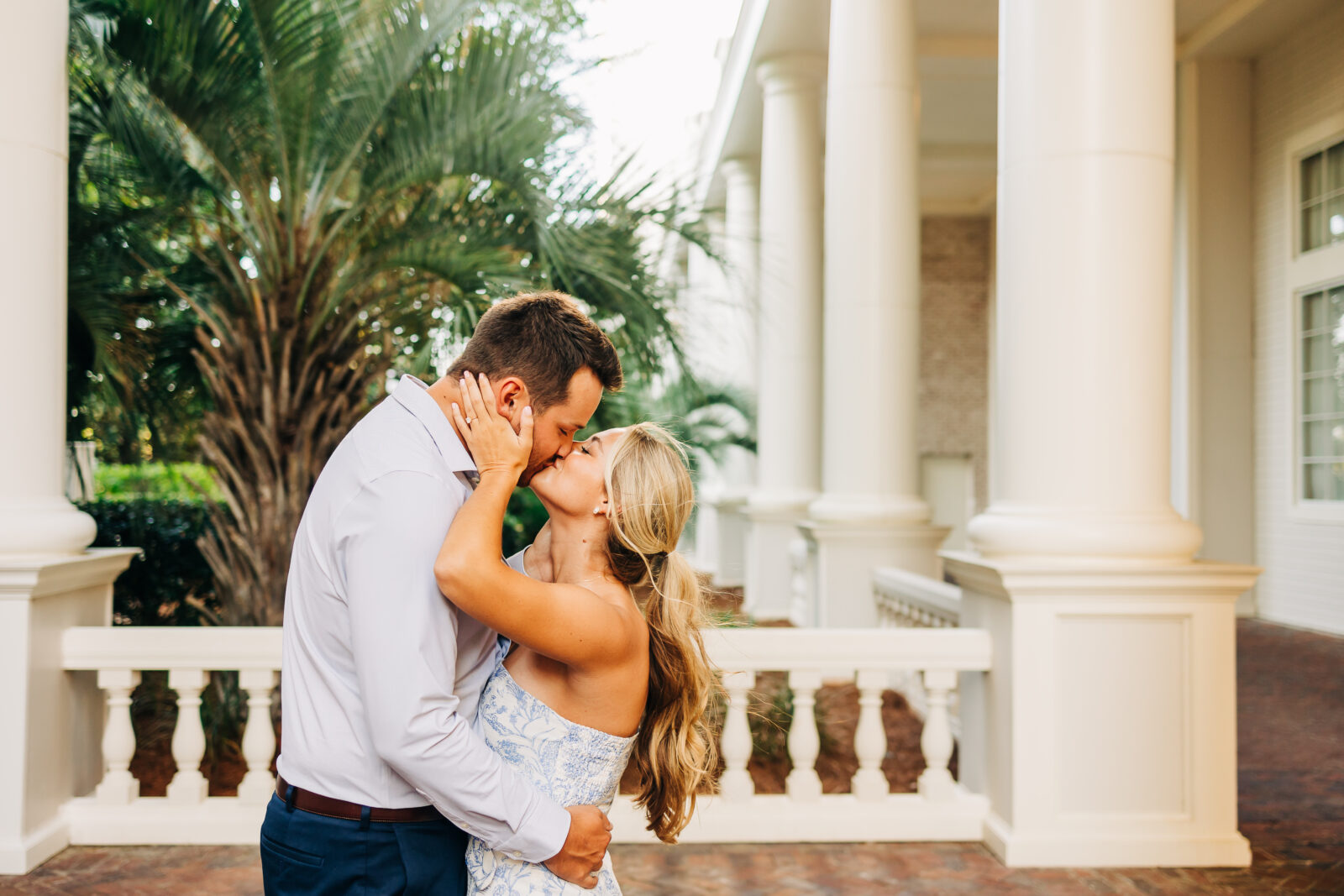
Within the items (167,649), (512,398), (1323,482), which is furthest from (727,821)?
(1323,482)

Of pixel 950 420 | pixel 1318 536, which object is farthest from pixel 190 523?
pixel 950 420

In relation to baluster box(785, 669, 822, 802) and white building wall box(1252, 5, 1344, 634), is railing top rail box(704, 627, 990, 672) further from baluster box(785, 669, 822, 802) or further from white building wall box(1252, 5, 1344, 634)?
white building wall box(1252, 5, 1344, 634)

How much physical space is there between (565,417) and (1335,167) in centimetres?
1178

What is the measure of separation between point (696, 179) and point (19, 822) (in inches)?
172

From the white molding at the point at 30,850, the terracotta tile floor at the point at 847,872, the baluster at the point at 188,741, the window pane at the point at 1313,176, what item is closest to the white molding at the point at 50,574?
the baluster at the point at 188,741

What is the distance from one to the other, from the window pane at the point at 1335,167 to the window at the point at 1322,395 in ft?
1.10

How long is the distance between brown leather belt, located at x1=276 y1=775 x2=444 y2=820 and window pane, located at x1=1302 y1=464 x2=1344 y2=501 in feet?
37.3

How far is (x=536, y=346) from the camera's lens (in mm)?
2076

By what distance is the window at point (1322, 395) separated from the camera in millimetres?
10906

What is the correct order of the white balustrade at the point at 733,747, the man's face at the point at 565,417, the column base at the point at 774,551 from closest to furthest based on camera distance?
the man's face at the point at 565,417 < the white balustrade at the point at 733,747 < the column base at the point at 774,551

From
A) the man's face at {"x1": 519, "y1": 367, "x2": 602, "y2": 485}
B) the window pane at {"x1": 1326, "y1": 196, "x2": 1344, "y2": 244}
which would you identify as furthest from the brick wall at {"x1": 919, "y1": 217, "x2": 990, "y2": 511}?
the man's face at {"x1": 519, "y1": 367, "x2": 602, "y2": 485}

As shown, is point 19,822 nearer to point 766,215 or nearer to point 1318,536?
point 766,215

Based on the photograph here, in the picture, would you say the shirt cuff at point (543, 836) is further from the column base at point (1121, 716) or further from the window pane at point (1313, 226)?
the window pane at point (1313, 226)

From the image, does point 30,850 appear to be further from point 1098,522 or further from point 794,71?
point 794,71
